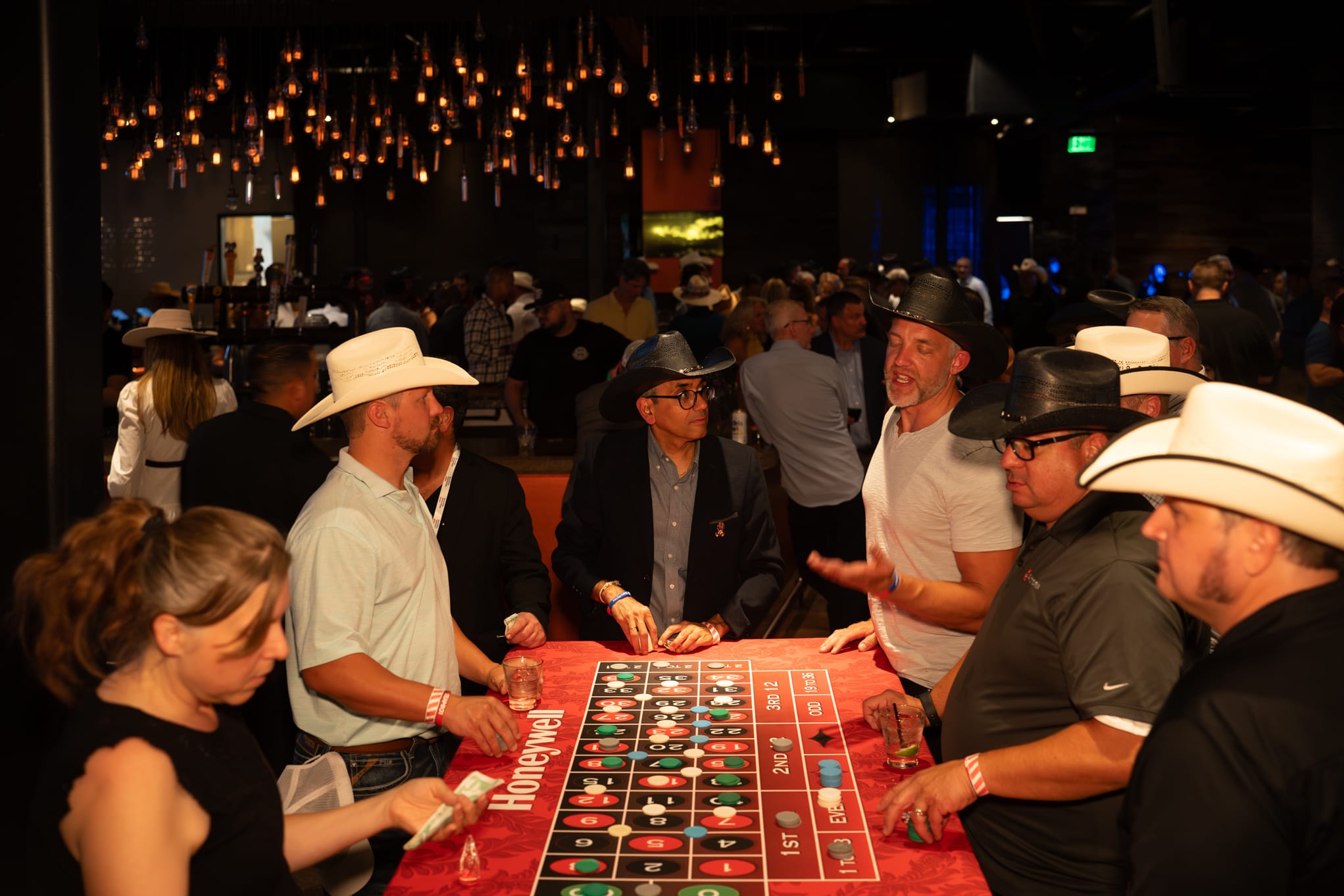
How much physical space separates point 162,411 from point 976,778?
4.27 meters

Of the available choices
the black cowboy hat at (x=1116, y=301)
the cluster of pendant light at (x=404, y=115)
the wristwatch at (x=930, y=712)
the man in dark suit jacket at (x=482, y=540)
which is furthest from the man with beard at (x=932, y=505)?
the cluster of pendant light at (x=404, y=115)

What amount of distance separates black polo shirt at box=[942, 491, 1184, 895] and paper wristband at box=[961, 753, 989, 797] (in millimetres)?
159

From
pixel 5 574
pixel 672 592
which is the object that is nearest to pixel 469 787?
pixel 672 592

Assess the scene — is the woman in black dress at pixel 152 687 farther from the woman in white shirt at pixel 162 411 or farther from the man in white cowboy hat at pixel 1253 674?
the woman in white shirt at pixel 162 411

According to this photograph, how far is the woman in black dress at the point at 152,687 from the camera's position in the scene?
165 centimetres

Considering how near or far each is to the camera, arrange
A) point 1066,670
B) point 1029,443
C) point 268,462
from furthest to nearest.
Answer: point 268,462
point 1029,443
point 1066,670

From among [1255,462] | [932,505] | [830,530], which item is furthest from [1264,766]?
[830,530]

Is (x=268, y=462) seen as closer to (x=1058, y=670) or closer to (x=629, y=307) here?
(x=1058, y=670)

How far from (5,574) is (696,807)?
2507mm

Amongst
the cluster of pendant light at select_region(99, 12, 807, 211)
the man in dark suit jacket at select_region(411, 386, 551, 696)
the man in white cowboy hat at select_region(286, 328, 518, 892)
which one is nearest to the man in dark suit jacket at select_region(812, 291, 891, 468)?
the cluster of pendant light at select_region(99, 12, 807, 211)

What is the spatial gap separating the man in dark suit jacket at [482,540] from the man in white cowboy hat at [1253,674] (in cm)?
227

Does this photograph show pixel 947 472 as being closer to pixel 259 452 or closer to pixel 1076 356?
pixel 1076 356

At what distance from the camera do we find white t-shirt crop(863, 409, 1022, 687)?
3.05 m

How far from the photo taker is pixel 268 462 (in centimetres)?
436
